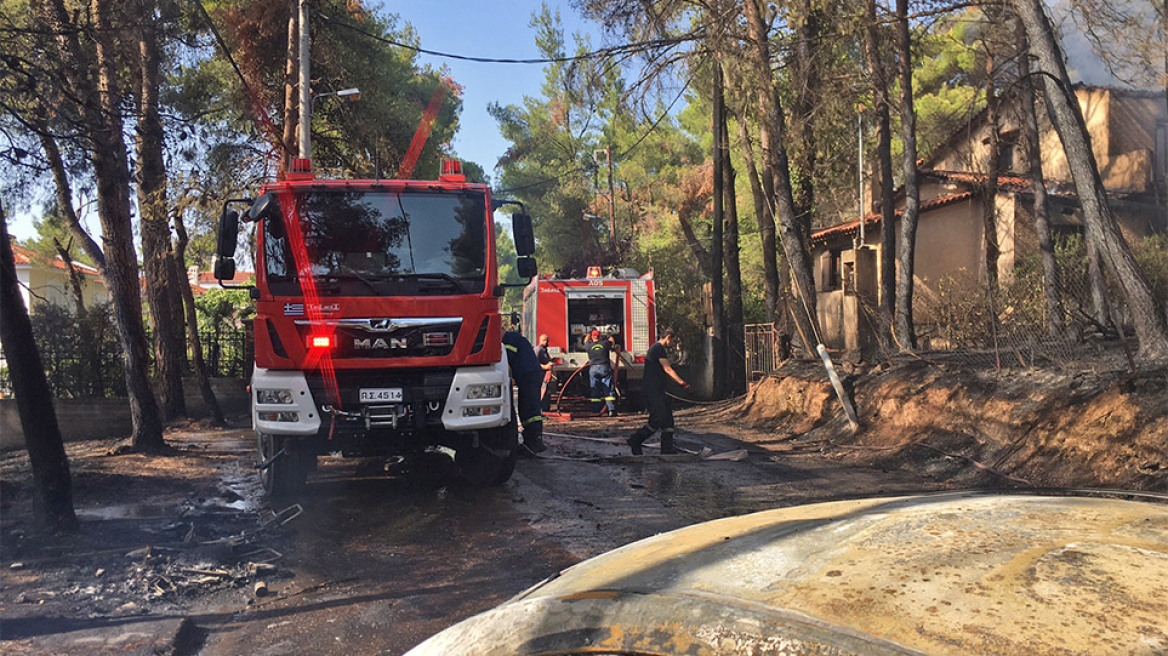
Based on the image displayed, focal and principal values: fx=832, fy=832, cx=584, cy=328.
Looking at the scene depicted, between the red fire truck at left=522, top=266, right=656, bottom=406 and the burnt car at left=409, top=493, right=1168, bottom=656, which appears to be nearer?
the burnt car at left=409, top=493, right=1168, bottom=656

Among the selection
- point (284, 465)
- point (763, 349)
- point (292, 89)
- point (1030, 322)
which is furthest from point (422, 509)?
point (292, 89)

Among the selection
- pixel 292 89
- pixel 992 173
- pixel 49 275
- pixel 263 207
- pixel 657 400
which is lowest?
pixel 657 400

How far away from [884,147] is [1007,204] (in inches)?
258

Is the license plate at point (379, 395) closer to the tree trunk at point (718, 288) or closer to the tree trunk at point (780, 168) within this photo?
the tree trunk at point (780, 168)

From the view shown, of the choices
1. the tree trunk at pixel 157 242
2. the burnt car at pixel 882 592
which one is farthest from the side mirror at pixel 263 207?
the tree trunk at pixel 157 242

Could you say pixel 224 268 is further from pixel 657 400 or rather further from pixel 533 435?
pixel 657 400

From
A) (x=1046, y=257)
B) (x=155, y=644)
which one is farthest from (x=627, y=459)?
(x=1046, y=257)

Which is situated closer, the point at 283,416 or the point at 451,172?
the point at 283,416

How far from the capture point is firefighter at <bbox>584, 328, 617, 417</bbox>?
16.2 metres

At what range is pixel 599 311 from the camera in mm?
18141

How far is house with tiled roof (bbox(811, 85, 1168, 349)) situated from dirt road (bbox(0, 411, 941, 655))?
945 cm

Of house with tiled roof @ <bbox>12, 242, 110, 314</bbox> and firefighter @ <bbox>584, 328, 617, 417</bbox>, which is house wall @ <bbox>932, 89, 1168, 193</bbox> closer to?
firefighter @ <bbox>584, 328, 617, 417</bbox>

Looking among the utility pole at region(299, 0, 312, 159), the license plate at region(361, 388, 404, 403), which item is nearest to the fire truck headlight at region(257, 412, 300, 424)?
the license plate at region(361, 388, 404, 403)

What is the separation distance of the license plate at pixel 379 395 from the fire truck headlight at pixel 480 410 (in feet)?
2.04
